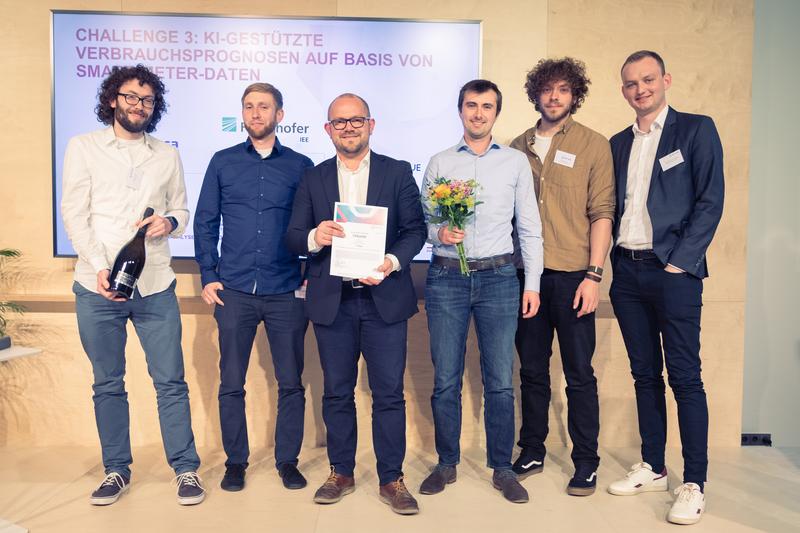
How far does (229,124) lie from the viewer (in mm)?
4367

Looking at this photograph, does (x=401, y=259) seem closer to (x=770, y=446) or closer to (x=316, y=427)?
(x=316, y=427)

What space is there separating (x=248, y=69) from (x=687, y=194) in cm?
255

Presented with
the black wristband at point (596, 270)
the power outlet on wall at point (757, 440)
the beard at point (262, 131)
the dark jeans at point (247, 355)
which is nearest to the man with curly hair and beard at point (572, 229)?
the black wristband at point (596, 270)

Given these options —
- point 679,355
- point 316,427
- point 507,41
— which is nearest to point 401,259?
point 679,355

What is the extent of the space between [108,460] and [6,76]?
2.46 metres

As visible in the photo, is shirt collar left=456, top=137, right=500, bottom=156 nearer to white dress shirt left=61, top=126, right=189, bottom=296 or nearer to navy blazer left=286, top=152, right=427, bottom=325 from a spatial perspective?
navy blazer left=286, top=152, right=427, bottom=325

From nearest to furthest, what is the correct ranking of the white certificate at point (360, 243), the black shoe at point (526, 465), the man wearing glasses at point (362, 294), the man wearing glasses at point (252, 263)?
the white certificate at point (360, 243)
the man wearing glasses at point (362, 294)
the man wearing glasses at point (252, 263)
the black shoe at point (526, 465)

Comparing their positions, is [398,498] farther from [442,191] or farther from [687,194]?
[687,194]

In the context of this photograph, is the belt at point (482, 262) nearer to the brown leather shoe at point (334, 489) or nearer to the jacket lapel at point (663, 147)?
the jacket lapel at point (663, 147)

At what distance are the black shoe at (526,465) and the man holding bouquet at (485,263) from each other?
0.27 m

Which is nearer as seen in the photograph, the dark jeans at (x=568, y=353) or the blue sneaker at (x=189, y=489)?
the blue sneaker at (x=189, y=489)

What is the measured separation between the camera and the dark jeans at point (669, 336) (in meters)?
3.42

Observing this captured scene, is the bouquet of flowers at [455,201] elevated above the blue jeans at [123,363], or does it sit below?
above

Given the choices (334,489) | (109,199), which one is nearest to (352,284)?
(334,489)
